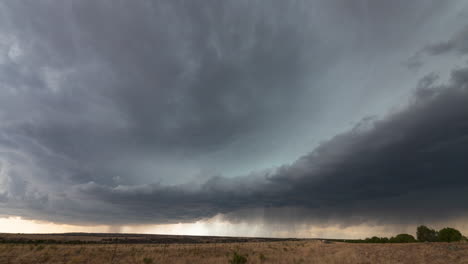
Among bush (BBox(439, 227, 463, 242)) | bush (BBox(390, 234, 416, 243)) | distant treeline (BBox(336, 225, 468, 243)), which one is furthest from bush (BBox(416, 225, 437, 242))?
bush (BBox(439, 227, 463, 242))

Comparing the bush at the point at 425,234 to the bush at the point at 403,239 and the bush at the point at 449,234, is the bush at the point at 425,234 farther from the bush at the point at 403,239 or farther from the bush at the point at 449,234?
the bush at the point at 449,234

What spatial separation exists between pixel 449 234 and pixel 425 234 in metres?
14.6

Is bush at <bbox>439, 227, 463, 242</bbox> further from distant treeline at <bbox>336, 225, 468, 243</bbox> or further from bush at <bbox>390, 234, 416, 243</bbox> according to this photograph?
bush at <bbox>390, 234, 416, 243</bbox>

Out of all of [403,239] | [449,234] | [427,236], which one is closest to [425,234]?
[427,236]

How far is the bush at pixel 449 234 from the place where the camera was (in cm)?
5176

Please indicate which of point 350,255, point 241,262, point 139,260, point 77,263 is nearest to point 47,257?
point 77,263

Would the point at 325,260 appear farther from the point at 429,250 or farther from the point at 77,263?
the point at 77,263

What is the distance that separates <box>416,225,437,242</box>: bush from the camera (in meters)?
65.2

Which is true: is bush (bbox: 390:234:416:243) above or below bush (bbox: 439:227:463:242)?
below

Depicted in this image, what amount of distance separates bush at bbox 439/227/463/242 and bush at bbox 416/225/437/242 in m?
10.1

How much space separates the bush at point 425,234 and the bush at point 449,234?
10063 mm

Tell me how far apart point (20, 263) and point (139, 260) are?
58.6 feet

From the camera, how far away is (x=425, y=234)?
2638 inches

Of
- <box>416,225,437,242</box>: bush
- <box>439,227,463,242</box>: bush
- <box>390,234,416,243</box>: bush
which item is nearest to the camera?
<box>439,227,463,242</box>: bush
